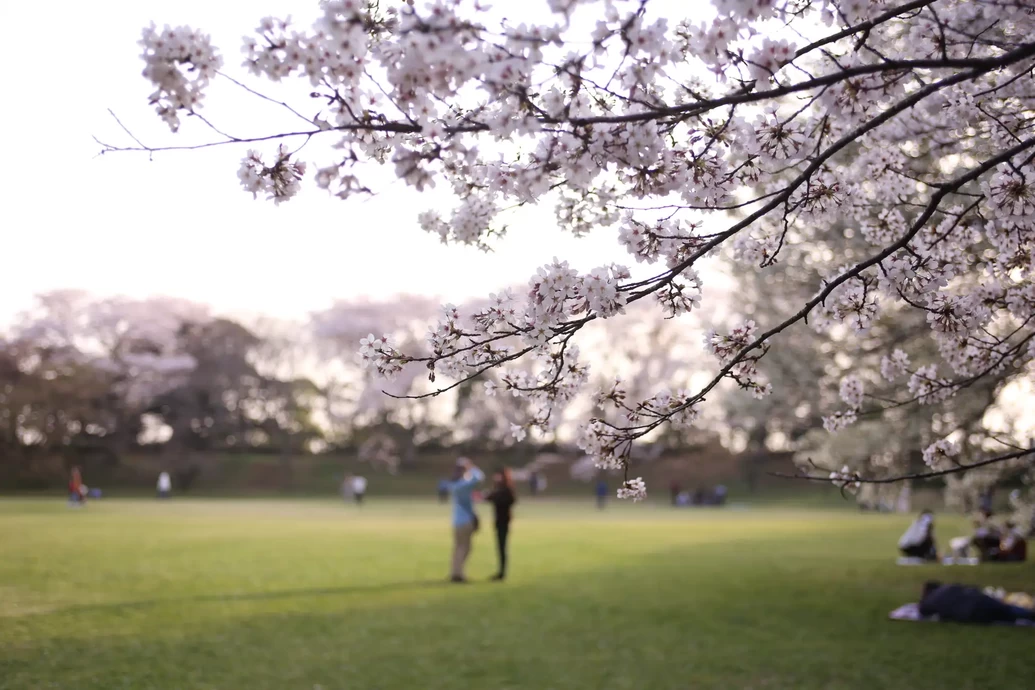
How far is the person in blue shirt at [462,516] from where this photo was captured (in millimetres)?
13445

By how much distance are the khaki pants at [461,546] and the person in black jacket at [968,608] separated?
599 centimetres

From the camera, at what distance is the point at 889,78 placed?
405 centimetres

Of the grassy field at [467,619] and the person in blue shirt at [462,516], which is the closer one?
the grassy field at [467,619]

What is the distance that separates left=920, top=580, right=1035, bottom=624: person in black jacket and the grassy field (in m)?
0.38

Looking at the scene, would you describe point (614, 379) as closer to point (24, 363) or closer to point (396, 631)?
point (396, 631)

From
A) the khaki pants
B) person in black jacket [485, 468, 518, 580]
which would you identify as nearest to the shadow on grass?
the khaki pants

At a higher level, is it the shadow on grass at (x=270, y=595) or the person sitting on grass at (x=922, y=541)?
the person sitting on grass at (x=922, y=541)

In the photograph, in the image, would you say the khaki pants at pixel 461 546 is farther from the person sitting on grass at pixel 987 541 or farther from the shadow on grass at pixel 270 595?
the person sitting on grass at pixel 987 541

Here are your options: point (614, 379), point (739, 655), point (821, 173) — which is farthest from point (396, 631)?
point (821, 173)

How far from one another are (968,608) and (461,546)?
6.60 meters

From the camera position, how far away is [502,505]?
13.8 metres

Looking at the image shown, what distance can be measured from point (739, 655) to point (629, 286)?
5607 millimetres

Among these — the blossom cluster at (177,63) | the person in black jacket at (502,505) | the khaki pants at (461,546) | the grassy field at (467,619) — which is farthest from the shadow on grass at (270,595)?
the blossom cluster at (177,63)

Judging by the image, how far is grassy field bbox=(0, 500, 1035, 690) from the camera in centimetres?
738
